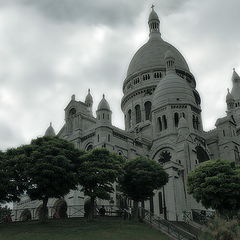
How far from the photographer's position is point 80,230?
39094 millimetres

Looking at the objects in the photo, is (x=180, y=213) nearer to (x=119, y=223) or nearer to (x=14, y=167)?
(x=119, y=223)

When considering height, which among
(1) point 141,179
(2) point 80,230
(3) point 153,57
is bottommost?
(2) point 80,230

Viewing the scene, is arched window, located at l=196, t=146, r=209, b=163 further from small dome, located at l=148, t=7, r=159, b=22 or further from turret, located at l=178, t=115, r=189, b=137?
small dome, located at l=148, t=7, r=159, b=22

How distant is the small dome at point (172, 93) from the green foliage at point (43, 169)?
31.0 m

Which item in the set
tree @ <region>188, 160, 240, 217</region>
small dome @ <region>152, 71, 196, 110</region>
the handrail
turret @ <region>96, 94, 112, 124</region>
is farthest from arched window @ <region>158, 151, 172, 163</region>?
the handrail

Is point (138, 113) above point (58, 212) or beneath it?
above

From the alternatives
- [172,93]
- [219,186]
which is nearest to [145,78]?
[172,93]

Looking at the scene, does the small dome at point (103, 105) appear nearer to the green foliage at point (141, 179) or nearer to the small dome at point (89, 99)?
the green foliage at point (141, 179)

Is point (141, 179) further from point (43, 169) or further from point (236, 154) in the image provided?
point (236, 154)

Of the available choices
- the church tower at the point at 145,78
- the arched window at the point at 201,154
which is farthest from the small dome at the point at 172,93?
the church tower at the point at 145,78

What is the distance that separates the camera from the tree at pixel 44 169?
43519 mm

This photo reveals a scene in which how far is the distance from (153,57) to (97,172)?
176ft

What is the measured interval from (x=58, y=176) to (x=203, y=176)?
17.4 m

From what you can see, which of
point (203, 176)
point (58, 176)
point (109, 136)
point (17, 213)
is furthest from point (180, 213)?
point (17, 213)
